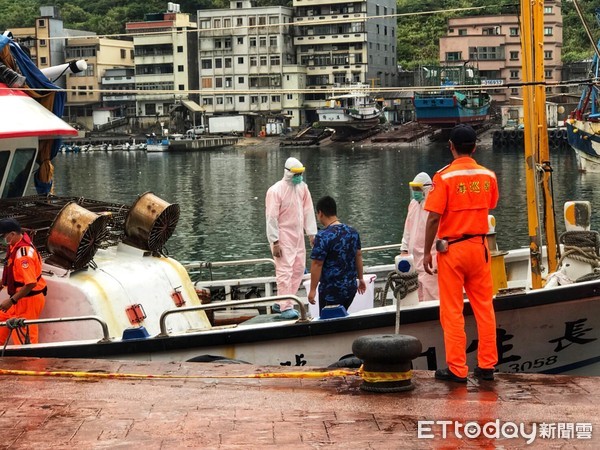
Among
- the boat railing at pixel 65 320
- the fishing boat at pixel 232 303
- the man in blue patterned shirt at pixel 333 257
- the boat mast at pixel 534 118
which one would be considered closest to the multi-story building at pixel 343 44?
the fishing boat at pixel 232 303

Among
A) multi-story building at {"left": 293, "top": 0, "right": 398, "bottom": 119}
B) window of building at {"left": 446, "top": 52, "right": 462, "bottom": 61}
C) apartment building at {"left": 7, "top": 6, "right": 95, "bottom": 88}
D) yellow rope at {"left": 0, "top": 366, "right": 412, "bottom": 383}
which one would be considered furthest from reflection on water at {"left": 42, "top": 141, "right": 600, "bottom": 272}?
yellow rope at {"left": 0, "top": 366, "right": 412, "bottom": 383}

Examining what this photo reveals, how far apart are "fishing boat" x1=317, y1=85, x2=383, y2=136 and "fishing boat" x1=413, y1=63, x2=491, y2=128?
646cm

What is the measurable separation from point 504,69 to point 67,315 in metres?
96.1

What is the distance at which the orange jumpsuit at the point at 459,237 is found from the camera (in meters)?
8.41

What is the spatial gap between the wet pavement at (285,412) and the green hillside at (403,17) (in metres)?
88.2

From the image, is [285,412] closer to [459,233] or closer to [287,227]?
[459,233]

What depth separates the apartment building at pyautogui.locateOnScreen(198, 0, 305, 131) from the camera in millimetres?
110812

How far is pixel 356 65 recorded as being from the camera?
109 meters

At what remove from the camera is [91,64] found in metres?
119

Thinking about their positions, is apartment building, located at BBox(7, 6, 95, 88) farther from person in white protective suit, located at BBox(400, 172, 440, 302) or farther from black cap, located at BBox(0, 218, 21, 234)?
black cap, located at BBox(0, 218, 21, 234)

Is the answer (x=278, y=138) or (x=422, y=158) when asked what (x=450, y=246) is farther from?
(x=278, y=138)

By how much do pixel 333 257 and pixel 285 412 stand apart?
2830mm

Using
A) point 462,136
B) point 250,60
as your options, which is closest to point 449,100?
point 250,60

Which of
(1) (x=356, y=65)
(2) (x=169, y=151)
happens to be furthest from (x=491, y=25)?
(2) (x=169, y=151)
